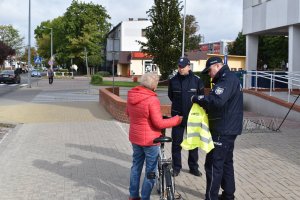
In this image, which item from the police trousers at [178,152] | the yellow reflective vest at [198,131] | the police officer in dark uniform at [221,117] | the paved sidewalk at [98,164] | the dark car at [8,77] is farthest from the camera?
the dark car at [8,77]

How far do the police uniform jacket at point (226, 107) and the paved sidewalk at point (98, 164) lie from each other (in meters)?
1.24

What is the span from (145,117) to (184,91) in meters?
1.81

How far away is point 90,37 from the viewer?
77.6m

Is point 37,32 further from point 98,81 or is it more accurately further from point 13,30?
point 98,81

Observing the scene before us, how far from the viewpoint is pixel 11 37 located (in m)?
115

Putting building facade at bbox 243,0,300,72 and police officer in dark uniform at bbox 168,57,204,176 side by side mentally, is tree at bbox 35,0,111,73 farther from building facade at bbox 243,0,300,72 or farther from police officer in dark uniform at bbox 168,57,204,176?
police officer in dark uniform at bbox 168,57,204,176

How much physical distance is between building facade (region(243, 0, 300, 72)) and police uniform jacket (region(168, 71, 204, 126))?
1546 cm

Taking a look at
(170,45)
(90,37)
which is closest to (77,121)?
(170,45)

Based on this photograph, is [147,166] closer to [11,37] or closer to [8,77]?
[8,77]

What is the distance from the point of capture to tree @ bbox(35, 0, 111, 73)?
77.9 metres

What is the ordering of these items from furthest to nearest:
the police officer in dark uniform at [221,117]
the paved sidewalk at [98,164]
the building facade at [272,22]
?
the building facade at [272,22]
the paved sidewalk at [98,164]
the police officer in dark uniform at [221,117]

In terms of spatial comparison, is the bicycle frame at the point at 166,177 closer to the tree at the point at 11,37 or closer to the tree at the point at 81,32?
the tree at the point at 81,32

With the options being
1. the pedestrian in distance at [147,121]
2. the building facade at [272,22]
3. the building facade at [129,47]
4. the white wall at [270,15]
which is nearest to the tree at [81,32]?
the building facade at [129,47]

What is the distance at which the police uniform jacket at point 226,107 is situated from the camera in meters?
5.06
